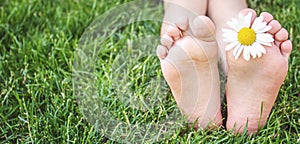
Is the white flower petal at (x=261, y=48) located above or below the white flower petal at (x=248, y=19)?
below

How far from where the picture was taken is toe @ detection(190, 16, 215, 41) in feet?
3.71

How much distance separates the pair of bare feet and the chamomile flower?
0.05ft

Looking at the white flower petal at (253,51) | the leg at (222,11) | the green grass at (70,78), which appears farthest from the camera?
the leg at (222,11)

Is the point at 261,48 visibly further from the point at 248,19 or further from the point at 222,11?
the point at 222,11

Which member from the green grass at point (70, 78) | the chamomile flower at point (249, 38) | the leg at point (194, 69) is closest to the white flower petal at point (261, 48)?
the chamomile flower at point (249, 38)

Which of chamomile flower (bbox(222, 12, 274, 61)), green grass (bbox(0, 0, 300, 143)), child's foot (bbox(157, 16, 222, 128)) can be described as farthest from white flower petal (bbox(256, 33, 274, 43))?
green grass (bbox(0, 0, 300, 143))

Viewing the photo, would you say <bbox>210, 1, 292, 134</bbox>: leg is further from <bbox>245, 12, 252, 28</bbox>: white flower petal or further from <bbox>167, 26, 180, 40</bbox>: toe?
<bbox>167, 26, 180, 40</bbox>: toe

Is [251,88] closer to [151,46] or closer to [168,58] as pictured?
[168,58]

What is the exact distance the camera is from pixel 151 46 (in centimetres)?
160

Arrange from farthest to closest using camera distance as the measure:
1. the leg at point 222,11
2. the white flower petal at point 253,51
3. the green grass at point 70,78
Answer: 1. the leg at point 222,11
2. the green grass at point 70,78
3. the white flower petal at point 253,51

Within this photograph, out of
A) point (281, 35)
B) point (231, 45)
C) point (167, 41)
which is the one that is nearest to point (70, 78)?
point (167, 41)

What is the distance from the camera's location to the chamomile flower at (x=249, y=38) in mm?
1117

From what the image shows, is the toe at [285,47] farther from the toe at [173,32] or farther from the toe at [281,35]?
the toe at [173,32]

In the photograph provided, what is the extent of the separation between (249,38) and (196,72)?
0.49ft
